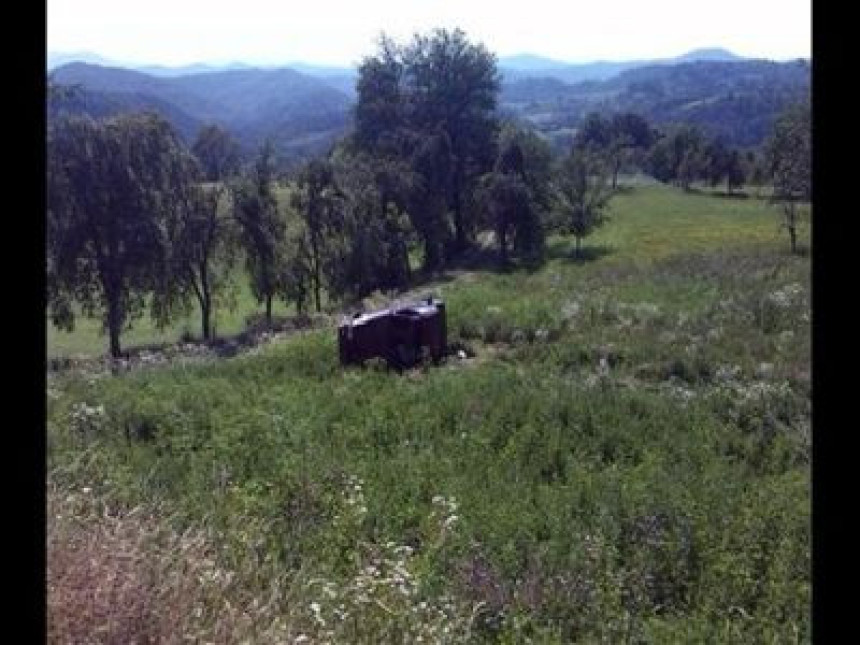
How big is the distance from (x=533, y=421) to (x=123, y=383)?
23.8 feet

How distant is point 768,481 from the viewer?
11516mm

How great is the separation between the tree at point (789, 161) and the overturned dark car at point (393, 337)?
20905 mm

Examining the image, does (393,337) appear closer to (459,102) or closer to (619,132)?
(459,102)

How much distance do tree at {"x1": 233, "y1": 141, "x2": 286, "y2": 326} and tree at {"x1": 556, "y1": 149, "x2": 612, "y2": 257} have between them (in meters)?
15.2

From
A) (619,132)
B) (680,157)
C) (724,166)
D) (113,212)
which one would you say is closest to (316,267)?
(113,212)

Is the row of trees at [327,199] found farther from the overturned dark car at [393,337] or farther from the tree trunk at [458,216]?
the overturned dark car at [393,337]

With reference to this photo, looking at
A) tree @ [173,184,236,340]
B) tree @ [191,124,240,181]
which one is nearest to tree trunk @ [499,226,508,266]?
tree @ [191,124,240,181]

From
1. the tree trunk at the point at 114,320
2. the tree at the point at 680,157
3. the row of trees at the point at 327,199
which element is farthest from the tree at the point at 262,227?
the tree at the point at 680,157

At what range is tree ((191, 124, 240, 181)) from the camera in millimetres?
34750

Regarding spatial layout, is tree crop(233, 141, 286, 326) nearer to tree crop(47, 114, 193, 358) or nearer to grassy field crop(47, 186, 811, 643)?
tree crop(47, 114, 193, 358)

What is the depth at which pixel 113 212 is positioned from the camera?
2983 centimetres

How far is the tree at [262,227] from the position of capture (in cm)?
3344

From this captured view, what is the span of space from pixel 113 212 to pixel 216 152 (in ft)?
21.8
